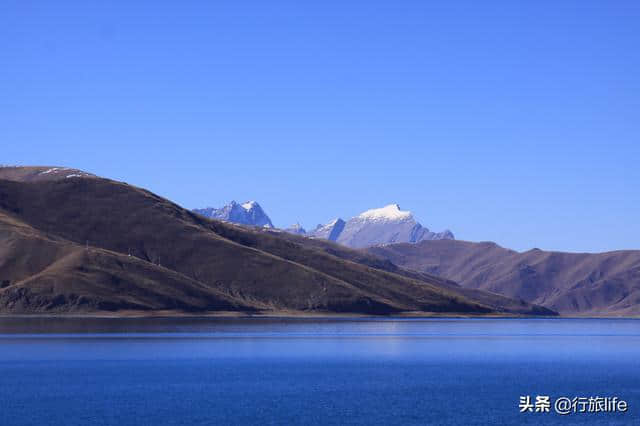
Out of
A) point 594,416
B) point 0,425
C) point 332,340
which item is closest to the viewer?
point 0,425

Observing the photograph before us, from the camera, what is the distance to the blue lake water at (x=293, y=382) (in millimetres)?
83625

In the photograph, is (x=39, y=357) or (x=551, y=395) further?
(x=39, y=357)

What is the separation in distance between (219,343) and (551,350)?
62865mm

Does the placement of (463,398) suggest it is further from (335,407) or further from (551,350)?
(551,350)

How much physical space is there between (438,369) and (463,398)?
107 ft

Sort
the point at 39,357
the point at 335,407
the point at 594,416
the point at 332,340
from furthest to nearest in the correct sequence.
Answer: the point at 332,340
the point at 39,357
the point at 335,407
the point at 594,416

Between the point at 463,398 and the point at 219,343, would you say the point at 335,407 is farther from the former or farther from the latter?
the point at 219,343

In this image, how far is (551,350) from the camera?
591 feet

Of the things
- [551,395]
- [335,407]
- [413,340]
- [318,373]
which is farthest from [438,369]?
[413,340]

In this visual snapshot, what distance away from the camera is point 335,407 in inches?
3536

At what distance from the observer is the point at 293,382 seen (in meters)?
110

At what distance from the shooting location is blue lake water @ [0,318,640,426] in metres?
83.6

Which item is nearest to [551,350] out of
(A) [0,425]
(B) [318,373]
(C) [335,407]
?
(B) [318,373]

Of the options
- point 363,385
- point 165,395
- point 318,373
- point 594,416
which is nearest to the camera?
point 594,416
